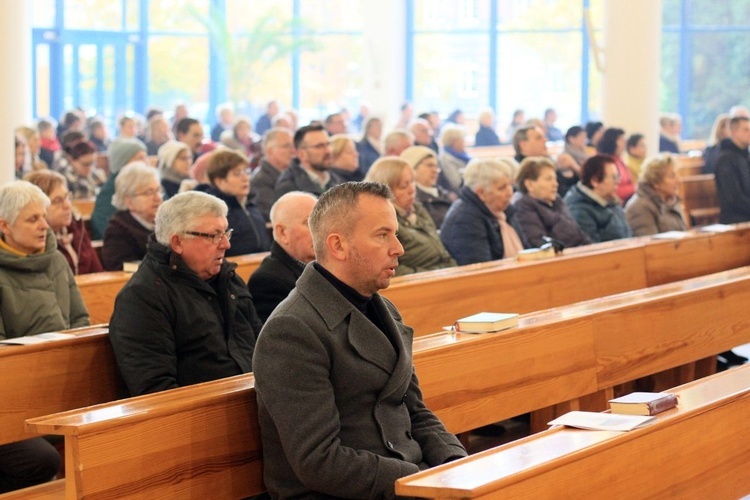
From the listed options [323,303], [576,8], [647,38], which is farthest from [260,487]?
[576,8]

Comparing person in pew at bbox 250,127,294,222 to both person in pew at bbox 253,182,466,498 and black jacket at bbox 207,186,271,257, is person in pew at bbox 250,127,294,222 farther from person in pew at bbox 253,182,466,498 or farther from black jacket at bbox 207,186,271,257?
person in pew at bbox 253,182,466,498

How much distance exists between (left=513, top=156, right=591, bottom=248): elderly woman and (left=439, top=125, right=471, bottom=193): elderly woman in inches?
120

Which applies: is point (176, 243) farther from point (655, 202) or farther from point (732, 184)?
point (732, 184)

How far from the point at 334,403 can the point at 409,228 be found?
3.41 m

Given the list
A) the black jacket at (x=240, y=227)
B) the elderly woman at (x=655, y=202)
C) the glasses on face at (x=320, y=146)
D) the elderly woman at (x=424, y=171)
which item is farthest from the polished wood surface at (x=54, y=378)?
the elderly woman at (x=655, y=202)

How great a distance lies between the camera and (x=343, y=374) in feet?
9.39

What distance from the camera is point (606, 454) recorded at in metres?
2.58

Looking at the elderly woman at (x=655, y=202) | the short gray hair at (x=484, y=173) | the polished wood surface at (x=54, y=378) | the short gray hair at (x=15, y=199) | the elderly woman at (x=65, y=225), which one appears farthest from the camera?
the elderly woman at (x=655, y=202)

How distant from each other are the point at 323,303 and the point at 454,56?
18.4 metres

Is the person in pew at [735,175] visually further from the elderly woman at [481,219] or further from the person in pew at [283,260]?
the person in pew at [283,260]

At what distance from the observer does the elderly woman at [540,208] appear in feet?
22.9

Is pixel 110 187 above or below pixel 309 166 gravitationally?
below

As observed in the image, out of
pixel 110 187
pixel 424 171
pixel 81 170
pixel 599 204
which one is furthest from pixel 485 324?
pixel 81 170

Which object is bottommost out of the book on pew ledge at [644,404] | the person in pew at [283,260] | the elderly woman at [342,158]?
the book on pew ledge at [644,404]
